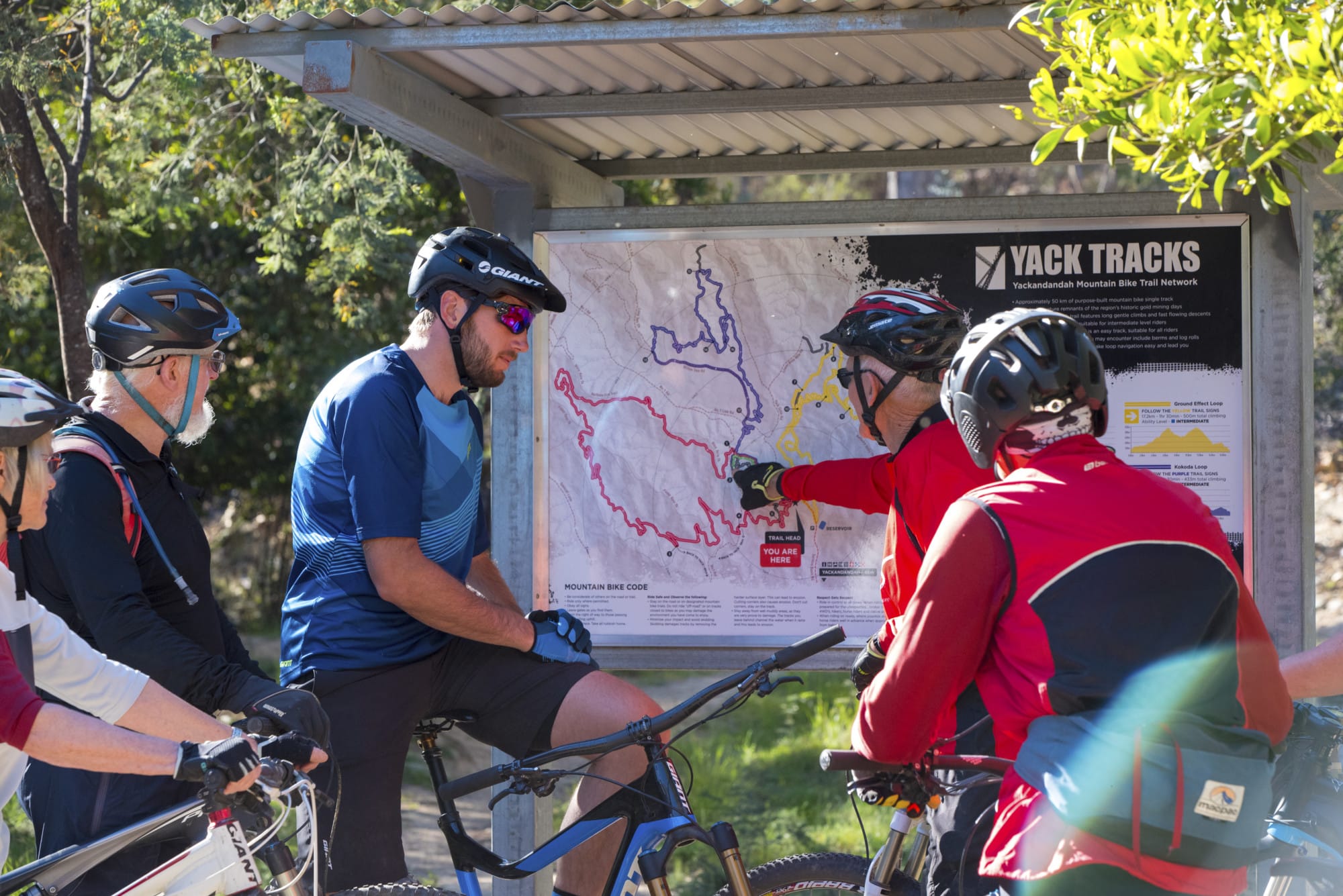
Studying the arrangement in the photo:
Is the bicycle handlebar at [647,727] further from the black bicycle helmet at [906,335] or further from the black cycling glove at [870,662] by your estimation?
the black bicycle helmet at [906,335]

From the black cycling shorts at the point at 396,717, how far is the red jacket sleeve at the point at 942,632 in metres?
1.22

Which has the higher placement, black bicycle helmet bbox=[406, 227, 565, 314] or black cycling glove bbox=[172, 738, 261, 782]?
black bicycle helmet bbox=[406, 227, 565, 314]

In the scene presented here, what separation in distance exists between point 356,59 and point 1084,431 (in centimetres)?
265

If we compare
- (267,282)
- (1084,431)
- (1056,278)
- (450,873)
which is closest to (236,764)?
(1084,431)

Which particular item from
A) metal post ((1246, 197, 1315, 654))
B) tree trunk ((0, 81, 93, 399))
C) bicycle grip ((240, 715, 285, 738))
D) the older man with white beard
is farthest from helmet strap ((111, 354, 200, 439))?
tree trunk ((0, 81, 93, 399))

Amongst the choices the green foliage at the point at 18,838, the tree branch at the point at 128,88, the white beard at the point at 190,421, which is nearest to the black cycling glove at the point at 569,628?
the white beard at the point at 190,421

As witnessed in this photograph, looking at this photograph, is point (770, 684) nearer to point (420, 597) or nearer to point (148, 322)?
point (420, 597)

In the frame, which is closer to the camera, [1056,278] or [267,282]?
[1056,278]

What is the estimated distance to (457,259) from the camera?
3557 mm

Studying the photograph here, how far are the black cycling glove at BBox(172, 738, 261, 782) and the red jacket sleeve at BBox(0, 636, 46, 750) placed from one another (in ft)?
0.94

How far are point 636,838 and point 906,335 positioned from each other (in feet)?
5.07

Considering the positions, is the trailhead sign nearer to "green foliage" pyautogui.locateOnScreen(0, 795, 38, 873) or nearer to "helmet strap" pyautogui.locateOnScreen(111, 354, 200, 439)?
"helmet strap" pyautogui.locateOnScreen(111, 354, 200, 439)

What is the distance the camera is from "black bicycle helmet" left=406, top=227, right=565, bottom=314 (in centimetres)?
353

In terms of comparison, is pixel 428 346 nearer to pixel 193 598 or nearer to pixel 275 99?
pixel 193 598
